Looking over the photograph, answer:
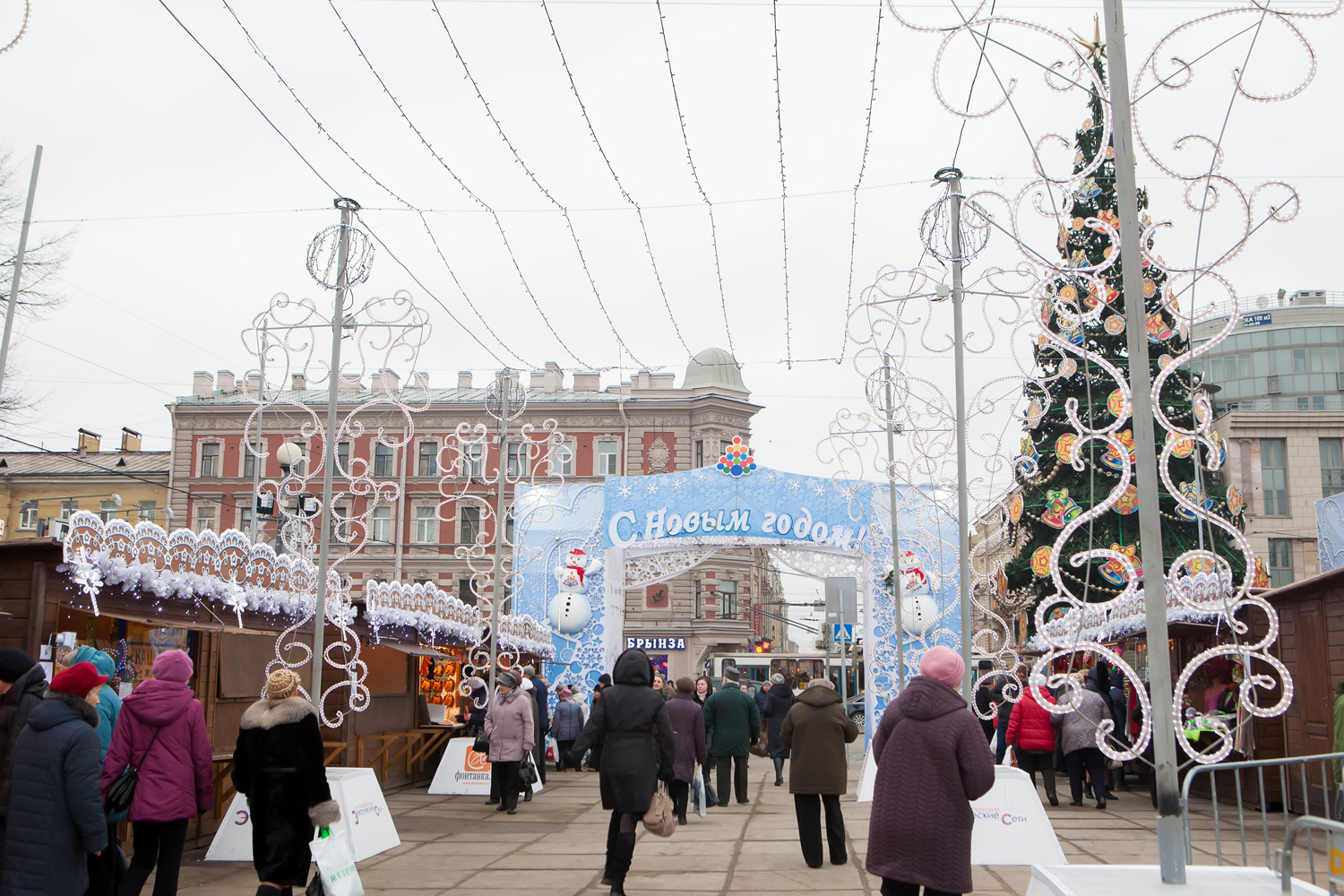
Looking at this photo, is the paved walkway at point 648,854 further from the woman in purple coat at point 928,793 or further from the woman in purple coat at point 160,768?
the woman in purple coat at point 928,793

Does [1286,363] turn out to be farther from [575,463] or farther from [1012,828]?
[1012,828]

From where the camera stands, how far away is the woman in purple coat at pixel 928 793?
17.2ft

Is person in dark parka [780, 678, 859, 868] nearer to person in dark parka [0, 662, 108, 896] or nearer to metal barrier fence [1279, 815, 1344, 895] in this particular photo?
metal barrier fence [1279, 815, 1344, 895]

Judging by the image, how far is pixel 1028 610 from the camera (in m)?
20.6

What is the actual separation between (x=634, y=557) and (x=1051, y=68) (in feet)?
59.6

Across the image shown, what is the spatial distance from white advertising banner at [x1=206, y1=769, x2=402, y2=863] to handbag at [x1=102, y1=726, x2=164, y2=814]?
8.10 ft

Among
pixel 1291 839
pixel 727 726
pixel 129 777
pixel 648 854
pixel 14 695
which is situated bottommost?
pixel 648 854

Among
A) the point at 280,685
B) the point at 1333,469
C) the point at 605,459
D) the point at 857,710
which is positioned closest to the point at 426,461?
the point at 605,459

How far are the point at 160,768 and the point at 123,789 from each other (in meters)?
0.22

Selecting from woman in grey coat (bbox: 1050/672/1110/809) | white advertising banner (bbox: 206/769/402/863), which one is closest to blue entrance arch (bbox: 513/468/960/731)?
woman in grey coat (bbox: 1050/672/1110/809)

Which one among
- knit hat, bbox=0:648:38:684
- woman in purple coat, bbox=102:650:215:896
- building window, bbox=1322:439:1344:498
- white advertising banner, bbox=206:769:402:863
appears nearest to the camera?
knit hat, bbox=0:648:38:684

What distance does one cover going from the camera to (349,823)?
904 cm

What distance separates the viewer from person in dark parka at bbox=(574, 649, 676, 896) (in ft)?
25.2

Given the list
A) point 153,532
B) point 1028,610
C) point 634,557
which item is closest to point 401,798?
point 153,532
